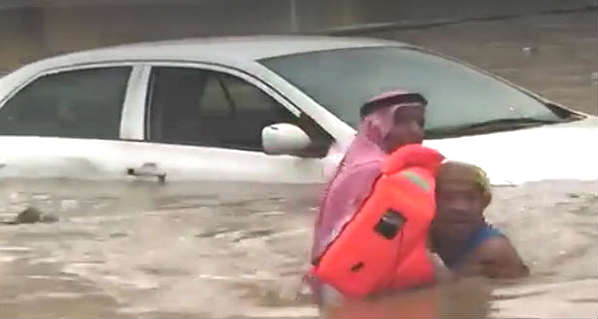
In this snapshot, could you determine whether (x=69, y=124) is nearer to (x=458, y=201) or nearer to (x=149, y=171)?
(x=149, y=171)

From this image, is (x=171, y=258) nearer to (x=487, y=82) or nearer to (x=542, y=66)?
(x=487, y=82)

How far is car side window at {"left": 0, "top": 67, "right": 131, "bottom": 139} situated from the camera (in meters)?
8.09

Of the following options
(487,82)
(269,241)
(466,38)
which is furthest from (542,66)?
(269,241)

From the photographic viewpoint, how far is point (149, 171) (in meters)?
7.64

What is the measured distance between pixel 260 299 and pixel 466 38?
59.6ft

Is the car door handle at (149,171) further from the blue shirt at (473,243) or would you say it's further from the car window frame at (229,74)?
the blue shirt at (473,243)

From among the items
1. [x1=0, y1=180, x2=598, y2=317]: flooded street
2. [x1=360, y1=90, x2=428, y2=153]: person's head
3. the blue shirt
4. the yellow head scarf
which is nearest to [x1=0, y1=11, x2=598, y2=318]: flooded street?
[x1=0, y1=180, x2=598, y2=317]: flooded street

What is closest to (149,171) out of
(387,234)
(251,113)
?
(251,113)

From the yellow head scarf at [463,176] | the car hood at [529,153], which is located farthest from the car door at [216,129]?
the yellow head scarf at [463,176]

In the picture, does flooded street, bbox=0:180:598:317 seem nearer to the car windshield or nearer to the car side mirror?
the car side mirror

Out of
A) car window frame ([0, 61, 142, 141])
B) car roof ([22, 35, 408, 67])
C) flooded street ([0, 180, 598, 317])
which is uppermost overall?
car roof ([22, 35, 408, 67])

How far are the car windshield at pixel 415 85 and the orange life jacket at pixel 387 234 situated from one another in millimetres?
1816

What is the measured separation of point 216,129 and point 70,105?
41.0 inches

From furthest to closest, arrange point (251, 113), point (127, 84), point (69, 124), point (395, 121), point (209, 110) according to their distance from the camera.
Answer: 1. point (69, 124)
2. point (127, 84)
3. point (209, 110)
4. point (251, 113)
5. point (395, 121)
